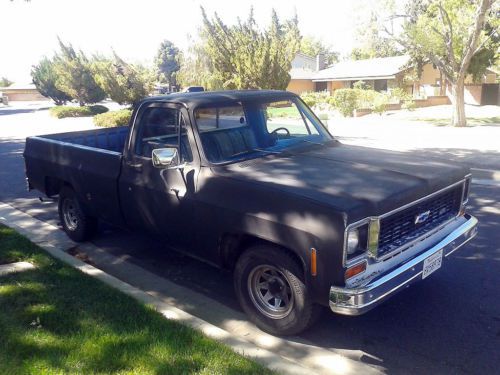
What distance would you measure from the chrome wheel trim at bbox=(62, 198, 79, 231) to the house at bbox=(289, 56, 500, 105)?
3148cm

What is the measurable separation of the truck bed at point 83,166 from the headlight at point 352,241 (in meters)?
2.77

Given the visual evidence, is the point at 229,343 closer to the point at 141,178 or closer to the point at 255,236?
the point at 255,236

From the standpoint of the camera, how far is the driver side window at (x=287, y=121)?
5.11 m

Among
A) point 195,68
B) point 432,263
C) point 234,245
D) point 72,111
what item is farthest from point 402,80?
point 234,245

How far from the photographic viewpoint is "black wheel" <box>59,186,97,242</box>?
5.91 meters

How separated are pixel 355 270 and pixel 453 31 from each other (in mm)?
18394

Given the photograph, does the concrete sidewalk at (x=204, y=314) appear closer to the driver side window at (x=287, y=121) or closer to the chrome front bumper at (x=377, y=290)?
the chrome front bumper at (x=377, y=290)

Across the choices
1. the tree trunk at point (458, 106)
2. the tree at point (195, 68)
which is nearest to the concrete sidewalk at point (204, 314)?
the tree trunk at point (458, 106)

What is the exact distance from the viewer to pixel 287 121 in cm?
539

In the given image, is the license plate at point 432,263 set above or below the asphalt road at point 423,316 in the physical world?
above

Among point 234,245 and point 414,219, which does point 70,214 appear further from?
point 414,219

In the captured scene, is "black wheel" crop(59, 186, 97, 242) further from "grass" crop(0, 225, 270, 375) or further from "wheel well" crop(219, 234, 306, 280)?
"wheel well" crop(219, 234, 306, 280)

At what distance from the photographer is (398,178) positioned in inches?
151

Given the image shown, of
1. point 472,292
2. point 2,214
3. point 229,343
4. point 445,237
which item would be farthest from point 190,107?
point 2,214
